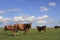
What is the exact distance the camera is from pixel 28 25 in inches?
1080

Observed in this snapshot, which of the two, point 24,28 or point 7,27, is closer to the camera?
point 24,28

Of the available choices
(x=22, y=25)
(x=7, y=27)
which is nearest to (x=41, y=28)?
(x=7, y=27)

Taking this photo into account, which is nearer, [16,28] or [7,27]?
[16,28]

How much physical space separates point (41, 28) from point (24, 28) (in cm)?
1273

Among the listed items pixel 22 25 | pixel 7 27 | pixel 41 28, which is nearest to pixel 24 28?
pixel 22 25

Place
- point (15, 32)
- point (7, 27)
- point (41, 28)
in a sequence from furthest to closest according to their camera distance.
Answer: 1. point (41, 28)
2. point (7, 27)
3. point (15, 32)

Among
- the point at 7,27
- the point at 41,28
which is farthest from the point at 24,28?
the point at 41,28

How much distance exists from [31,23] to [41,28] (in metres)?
12.9

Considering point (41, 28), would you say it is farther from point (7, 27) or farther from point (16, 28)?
point (16, 28)

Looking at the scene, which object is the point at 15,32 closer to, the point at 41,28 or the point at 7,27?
the point at 7,27

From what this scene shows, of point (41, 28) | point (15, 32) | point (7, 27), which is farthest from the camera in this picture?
point (41, 28)

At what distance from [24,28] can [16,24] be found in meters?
1.44

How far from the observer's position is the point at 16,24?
88.6ft

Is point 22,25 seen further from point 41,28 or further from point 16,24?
point 41,28
